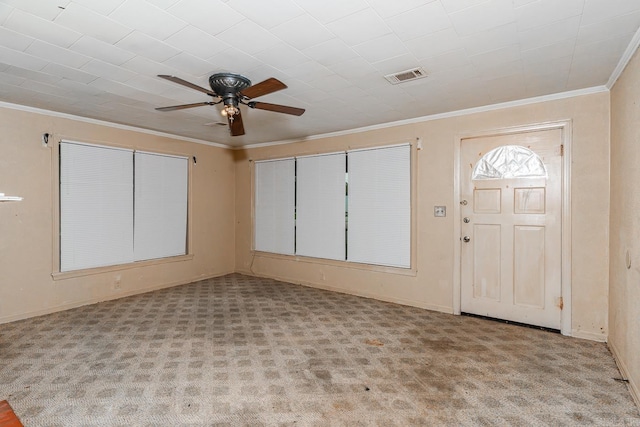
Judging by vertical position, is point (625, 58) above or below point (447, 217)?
above

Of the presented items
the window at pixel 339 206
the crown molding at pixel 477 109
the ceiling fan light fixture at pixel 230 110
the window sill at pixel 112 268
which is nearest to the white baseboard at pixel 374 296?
the window at pixel 339 206

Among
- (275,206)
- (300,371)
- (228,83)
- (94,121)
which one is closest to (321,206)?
(275,206)

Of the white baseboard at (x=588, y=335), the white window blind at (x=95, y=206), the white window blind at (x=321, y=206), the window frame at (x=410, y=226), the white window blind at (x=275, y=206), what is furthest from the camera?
the white window blind at (x=275, y=206)

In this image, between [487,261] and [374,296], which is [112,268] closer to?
[374,296]

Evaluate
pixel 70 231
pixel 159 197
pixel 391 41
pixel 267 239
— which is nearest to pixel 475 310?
pixel 391 41

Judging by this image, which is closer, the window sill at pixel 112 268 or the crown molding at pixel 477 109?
the crown molding at pixel 477 109

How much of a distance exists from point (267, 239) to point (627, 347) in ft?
16.2

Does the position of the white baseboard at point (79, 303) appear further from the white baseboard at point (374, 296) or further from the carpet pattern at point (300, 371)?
the white baseboard at point (374, 296)

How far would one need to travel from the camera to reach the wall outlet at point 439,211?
13.9 ft

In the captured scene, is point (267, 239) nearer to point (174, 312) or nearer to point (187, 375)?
point (174, 312)

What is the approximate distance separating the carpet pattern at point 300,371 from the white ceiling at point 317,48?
2478 millimetres

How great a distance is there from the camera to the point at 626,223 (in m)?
2.63

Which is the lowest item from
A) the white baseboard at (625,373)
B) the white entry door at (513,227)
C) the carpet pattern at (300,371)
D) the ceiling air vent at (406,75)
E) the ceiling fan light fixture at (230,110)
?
the carpet pattern at (300,371)

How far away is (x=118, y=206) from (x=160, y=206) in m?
0.65
